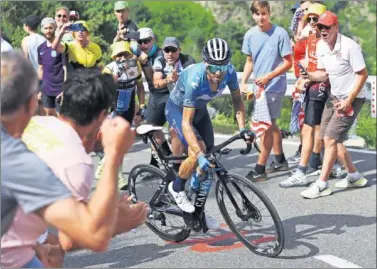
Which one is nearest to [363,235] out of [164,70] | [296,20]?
A: [164,70]

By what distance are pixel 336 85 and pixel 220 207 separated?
1.98 meters

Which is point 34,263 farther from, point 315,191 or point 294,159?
point 294,159

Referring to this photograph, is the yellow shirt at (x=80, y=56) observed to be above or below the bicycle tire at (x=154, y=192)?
above

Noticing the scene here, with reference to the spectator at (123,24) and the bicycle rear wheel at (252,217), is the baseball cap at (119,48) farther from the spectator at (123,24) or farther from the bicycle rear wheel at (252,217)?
A: the bicycle rear wheel at (252,217)

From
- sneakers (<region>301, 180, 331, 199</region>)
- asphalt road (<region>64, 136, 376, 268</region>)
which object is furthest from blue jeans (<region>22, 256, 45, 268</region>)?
sneakers (<region>301, 180, 331, 199</region>)

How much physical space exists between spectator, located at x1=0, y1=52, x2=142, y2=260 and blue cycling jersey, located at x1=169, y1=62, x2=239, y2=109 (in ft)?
10.4

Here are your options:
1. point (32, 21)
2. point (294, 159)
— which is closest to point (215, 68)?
point (294, 159)

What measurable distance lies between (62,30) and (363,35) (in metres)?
49.5

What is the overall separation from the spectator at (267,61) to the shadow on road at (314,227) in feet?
4.42

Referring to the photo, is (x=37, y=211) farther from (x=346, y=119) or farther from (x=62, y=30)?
(x=62, y=30)

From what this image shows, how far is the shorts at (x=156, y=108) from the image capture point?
302 inches

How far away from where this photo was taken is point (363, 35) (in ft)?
180

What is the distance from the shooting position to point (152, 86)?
25.2 ft

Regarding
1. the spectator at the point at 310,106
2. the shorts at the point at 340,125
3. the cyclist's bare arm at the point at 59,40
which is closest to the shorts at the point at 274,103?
the spectator at the point at 310,106
